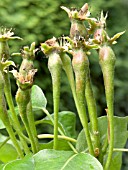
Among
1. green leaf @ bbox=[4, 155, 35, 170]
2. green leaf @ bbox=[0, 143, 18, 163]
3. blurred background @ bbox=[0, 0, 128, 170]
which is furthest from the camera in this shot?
blurred background @ bbox=[0, 0, 128, 170]

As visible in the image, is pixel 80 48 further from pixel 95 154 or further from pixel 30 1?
pixel 30 1

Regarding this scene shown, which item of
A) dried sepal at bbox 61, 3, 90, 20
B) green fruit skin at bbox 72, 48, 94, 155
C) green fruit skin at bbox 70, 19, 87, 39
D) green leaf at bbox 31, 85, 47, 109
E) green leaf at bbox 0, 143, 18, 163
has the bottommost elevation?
green leaf at bbox 0, 143, 18, 163

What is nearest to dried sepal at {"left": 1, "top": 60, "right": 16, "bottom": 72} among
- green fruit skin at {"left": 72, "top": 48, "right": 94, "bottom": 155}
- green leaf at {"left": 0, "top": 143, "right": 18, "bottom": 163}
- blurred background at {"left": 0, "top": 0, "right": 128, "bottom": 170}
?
green fruit skin at {"left": 72, "top": 48, "right": 94, "bottom": 155}

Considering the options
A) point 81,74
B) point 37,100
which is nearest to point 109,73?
point 81,74

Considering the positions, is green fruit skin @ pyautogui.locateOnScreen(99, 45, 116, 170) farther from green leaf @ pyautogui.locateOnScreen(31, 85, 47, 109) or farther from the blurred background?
the blurred background

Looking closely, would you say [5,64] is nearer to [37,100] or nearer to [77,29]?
[77,29]

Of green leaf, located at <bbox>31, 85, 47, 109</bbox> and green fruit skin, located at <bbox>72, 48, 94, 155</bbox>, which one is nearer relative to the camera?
green fruit skin, located at <bbox>72, 48, 94, 155</bbox>


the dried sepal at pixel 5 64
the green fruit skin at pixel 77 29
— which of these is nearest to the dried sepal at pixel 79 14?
the green fruit skin at pixel 77 29

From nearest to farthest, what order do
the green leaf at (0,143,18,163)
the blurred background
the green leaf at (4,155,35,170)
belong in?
the green leaf at (4,155,35,170), the green leaf at (0,143,18,163), the blurred background

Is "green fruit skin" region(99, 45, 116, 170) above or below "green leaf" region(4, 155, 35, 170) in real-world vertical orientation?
above
